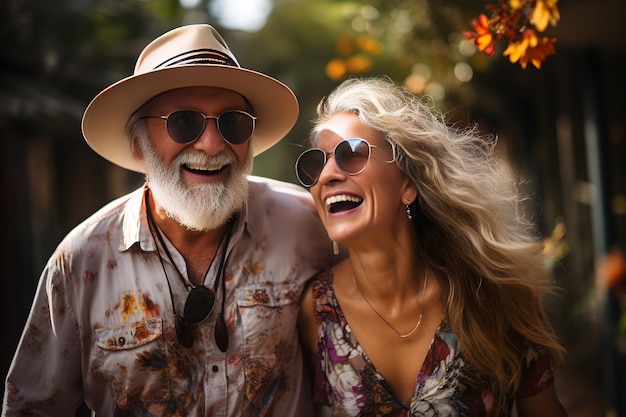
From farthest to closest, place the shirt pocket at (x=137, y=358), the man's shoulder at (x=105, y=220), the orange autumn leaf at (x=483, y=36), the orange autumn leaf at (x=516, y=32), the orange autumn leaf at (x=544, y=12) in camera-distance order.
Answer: the man's shoulder at (x=105, y=220)
the shirt pocket at (x=137, y=358)
the orange autumn leaf at (x=483, y=36)
the orange autumn leaf at (x=516, y=32)
the orange autumn leaf at (x=544, y=12)

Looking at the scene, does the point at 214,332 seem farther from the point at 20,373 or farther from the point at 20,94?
the point at 20,94

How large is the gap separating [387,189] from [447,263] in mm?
503

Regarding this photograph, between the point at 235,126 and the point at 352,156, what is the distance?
0.54m

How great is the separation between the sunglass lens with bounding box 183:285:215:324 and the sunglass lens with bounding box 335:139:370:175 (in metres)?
0.81

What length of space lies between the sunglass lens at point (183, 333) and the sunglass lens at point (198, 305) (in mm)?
24

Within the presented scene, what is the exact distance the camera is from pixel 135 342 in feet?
9.52

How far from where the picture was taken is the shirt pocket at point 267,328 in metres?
3.00

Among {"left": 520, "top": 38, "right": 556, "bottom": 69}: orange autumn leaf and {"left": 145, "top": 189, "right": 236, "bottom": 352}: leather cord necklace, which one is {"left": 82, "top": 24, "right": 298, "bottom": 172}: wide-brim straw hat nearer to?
{"left": 145, "top": 189, "right": 236, "bottom": 352}: leather cord necklace

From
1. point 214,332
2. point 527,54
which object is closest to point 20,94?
point 214,332

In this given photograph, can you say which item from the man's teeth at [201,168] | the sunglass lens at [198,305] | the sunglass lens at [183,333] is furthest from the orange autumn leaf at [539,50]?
the sunglass lens at [183,333]

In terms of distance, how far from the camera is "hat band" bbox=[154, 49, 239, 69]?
117 inches

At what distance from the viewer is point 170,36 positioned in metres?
3.11

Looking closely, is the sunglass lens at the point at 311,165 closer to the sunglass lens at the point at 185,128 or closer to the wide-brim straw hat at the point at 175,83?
the wide-brim straw hat at the point at 175,83

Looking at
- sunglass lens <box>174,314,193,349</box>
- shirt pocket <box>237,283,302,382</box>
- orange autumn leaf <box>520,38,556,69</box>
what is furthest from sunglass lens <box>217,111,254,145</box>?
orange autumn leaf <box>520,38,556,69</box>
